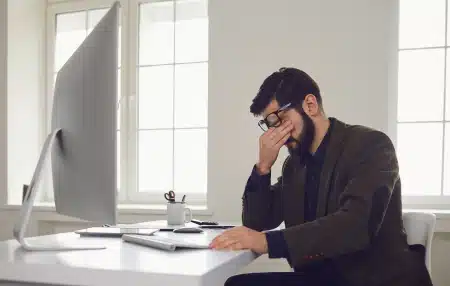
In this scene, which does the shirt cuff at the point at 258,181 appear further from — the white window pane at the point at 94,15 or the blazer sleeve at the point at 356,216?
the white window pane at the point at 94,15

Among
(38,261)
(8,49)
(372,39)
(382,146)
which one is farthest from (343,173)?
(8,49)

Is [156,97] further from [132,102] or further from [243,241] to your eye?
[243,241]

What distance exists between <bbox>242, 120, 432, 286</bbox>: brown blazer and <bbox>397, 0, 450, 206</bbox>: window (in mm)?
1293

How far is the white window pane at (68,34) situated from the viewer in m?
3.28

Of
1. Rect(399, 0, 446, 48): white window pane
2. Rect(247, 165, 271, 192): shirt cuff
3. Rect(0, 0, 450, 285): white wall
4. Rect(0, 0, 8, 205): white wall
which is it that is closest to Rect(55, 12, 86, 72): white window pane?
Rect(0, 0, 8, 205): white wall

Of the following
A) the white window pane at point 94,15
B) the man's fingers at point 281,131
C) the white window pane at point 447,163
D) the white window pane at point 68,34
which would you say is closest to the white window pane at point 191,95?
the white window pane at point 94,15

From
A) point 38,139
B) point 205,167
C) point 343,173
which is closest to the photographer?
point 343,173

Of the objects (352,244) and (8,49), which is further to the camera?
(8,49)

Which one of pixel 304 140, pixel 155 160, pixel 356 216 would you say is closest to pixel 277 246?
pixel 356 216

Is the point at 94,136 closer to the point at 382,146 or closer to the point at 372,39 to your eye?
the point at 382,146

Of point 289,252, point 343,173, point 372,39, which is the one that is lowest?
point 289,252

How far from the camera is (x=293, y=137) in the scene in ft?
4.83

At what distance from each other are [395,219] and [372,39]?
1.39 m

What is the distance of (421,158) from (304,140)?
132cm
